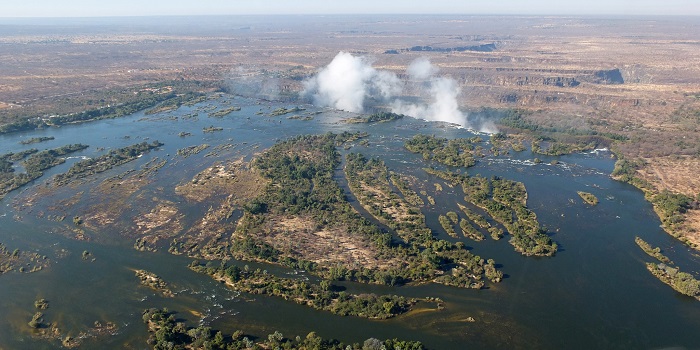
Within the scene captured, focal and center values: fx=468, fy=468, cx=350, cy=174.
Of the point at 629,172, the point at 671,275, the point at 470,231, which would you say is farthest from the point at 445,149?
the point at 671,275

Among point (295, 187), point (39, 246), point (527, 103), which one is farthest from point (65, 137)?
point (527, 103)

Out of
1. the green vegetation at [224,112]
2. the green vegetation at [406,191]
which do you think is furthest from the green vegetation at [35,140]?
the green vegetation at [406,191]

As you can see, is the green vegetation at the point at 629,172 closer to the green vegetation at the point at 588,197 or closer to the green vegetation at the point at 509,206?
the green vegetation at the point at 588,197

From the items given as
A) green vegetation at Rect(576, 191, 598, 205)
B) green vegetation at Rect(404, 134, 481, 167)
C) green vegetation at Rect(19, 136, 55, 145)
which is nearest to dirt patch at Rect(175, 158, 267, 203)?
green vegetation at Rect(404, 134, 481, 167)

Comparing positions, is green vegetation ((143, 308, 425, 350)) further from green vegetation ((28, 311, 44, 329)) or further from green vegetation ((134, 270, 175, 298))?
green vegetation ((28, 311, 44, 329))

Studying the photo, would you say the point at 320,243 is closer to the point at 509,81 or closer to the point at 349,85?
the point at 349,85

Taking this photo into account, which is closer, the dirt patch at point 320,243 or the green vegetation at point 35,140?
the dirt patch at point 320,243
